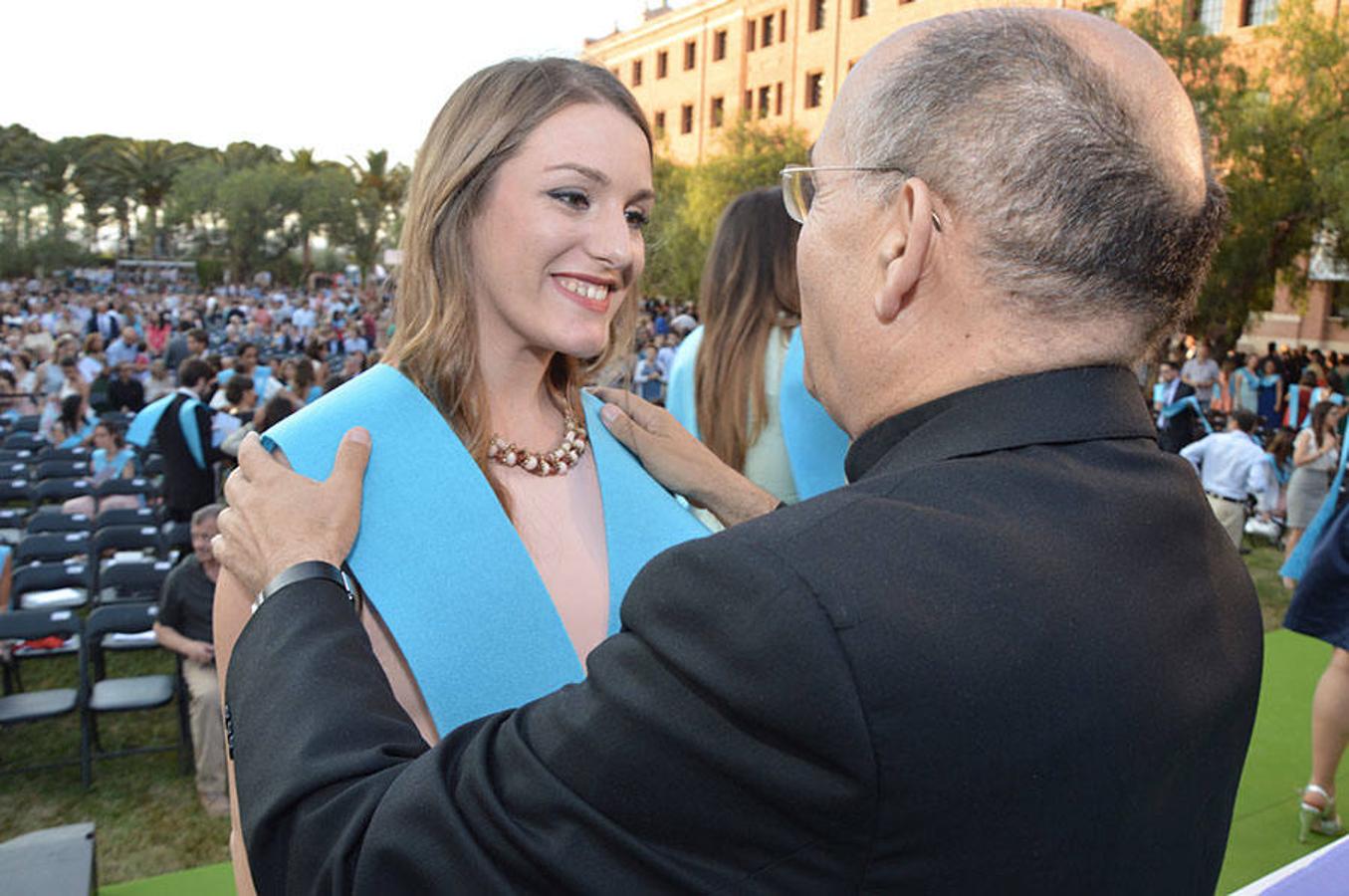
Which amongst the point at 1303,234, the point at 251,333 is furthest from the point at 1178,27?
the point at 251,333

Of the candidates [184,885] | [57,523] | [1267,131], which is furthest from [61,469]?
[1267,131]

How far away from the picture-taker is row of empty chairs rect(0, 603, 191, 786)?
529 centimetres

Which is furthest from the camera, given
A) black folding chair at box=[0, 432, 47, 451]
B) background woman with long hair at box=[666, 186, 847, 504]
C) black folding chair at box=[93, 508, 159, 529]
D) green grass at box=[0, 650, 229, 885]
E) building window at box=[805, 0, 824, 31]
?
building window at box=[805, 0, 824, 31]

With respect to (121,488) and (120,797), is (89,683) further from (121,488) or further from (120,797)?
(121,488)

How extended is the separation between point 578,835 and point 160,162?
223 feet

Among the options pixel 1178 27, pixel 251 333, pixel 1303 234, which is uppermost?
pixel 1178 27

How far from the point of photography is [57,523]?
24.1 ft

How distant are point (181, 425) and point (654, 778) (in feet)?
25.2

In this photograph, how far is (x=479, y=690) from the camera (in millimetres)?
1443

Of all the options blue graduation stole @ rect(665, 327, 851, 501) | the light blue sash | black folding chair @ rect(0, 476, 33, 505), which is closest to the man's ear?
blue graduation stole @ rect(665, 327, 851, 501)

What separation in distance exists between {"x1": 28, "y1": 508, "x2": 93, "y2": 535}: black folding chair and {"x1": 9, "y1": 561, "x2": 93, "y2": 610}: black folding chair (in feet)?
2.56

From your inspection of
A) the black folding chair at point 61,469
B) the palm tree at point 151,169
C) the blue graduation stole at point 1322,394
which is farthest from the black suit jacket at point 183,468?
the palm tree at point 151,169

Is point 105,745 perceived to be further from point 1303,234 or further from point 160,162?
point 160,162

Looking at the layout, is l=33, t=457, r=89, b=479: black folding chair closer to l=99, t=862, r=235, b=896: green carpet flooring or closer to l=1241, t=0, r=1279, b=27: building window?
l=99, t=862, r=235, b=896: green carpet flooring
